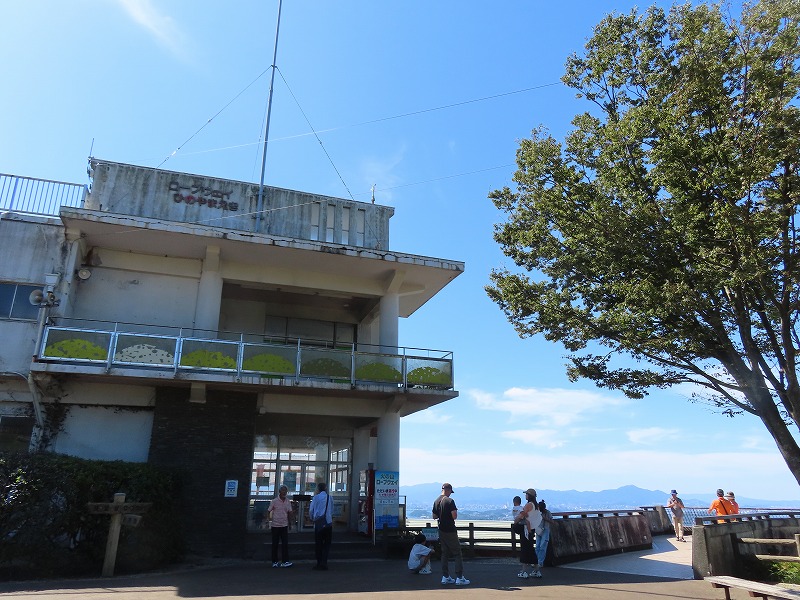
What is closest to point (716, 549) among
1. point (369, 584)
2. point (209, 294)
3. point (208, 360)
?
point (369, 584)

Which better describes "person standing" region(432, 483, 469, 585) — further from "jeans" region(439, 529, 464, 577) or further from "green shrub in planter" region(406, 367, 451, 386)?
"green shrub in planter" region(406, 367, 451, 386)

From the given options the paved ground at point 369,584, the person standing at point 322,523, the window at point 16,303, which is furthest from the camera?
the window at point 16,303

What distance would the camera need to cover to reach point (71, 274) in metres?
16.0

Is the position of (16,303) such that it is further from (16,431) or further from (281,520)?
(281,520)

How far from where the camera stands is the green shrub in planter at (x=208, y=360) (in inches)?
594

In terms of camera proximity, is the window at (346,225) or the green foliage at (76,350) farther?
the window at (346,225)

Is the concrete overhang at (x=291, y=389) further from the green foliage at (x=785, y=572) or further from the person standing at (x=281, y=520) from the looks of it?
the green foliage at (x=785, y=572)

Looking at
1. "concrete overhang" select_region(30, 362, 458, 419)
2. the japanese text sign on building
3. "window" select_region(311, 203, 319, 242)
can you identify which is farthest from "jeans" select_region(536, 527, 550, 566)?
"window" select_region(311, 203, 319, 242)

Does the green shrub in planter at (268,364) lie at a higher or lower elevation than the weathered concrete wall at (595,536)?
higher

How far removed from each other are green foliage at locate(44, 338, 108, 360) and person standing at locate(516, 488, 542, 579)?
35.4 ft

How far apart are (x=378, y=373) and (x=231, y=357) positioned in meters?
4.12

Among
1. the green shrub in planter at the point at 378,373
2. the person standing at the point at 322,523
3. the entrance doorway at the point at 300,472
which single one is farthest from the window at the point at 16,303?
the person standing at the point at 322,523

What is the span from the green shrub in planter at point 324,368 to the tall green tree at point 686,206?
19.1ft

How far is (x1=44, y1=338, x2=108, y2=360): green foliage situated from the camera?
1434cm
